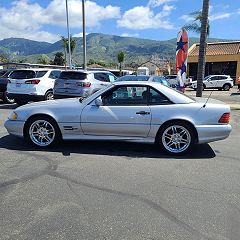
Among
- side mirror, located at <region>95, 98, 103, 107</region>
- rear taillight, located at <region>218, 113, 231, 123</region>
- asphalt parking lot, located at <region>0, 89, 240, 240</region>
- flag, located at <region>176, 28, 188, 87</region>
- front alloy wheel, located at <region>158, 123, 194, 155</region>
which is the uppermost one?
flag, located at <region>176, 28, 188, 87</region>

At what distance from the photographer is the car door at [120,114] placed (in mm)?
6102

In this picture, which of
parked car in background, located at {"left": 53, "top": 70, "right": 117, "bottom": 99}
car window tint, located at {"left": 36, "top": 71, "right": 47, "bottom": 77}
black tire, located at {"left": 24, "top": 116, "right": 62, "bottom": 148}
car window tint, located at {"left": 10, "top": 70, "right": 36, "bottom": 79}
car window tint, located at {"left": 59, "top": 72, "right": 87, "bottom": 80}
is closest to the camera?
black tire, located at {"left": 24, "top": 116, "right": 62, "bottom": 148}

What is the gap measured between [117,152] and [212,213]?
9.23 ft

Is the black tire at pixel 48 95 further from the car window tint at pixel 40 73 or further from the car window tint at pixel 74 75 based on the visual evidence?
the car window tint at pixel 74 75

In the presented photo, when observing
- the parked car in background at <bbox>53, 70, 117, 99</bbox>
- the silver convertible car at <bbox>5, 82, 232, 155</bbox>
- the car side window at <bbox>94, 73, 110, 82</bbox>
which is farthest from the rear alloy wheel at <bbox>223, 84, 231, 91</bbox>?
the silver convertible car at <bbox>5, 82, 232, 155</bbox>

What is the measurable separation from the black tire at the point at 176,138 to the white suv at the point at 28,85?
8027 millimetres

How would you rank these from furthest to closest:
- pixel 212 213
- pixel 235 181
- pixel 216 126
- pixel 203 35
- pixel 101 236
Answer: pixel 203 35 < pixel 216 126 < pixel 235 181 < pixel 212 213 < pixel 101 236

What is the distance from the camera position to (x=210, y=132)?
6023 mm

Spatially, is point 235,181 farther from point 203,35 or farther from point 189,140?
point 203,35

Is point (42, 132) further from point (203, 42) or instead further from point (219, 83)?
point (219, 83)

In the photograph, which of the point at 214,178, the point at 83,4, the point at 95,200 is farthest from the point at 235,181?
the point at 83,4

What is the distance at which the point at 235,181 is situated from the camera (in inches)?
188

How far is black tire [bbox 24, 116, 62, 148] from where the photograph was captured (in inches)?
251

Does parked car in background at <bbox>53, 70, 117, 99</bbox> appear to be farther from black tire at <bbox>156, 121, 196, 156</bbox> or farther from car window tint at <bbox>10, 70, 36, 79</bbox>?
black tire at <bbox>156, 121, 196, 156</bbox>
